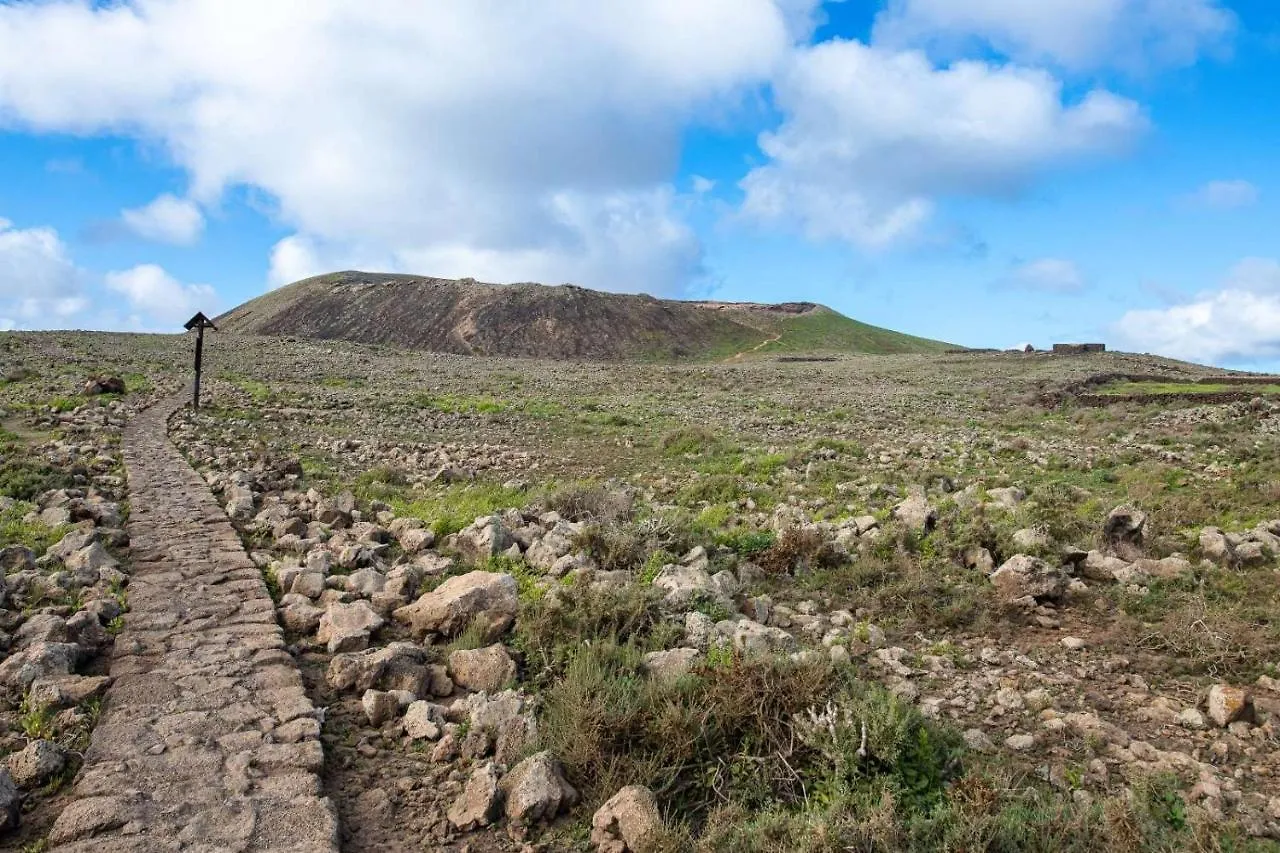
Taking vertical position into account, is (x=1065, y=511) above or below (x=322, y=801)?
above

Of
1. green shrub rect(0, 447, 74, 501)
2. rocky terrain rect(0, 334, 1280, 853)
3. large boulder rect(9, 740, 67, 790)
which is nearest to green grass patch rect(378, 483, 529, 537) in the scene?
rocky terrain rect(0, 334, 1280, 853)

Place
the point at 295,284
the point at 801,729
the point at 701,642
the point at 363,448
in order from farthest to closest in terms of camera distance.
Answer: the point at 295,284 → the point at 363,448 → the point at 701,642 → the point at 801,729

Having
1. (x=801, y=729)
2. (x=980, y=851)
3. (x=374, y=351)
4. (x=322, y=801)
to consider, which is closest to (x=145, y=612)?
(x=322, y=801)

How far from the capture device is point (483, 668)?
17.8 feet

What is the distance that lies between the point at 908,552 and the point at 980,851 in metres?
4.94

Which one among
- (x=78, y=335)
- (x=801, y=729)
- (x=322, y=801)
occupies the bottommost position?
(x=322, y=801)

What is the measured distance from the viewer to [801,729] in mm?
4469

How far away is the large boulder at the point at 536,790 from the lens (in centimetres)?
406

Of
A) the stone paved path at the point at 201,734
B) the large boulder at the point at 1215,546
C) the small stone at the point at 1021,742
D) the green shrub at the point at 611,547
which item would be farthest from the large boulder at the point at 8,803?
Result: the large boulder at the point at 1215,546

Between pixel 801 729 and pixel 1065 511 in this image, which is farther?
pixel 1065 511

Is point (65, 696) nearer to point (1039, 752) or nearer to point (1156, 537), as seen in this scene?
point (1039, 752)

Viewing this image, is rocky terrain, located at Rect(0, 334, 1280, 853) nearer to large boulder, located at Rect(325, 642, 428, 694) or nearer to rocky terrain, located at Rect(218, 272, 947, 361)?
large boulder, located at Rect(325, 642, 428, 694)

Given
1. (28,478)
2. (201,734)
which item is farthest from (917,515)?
(28,478)

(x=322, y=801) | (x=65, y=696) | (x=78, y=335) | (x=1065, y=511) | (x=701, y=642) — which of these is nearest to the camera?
(x=322, y=801)
